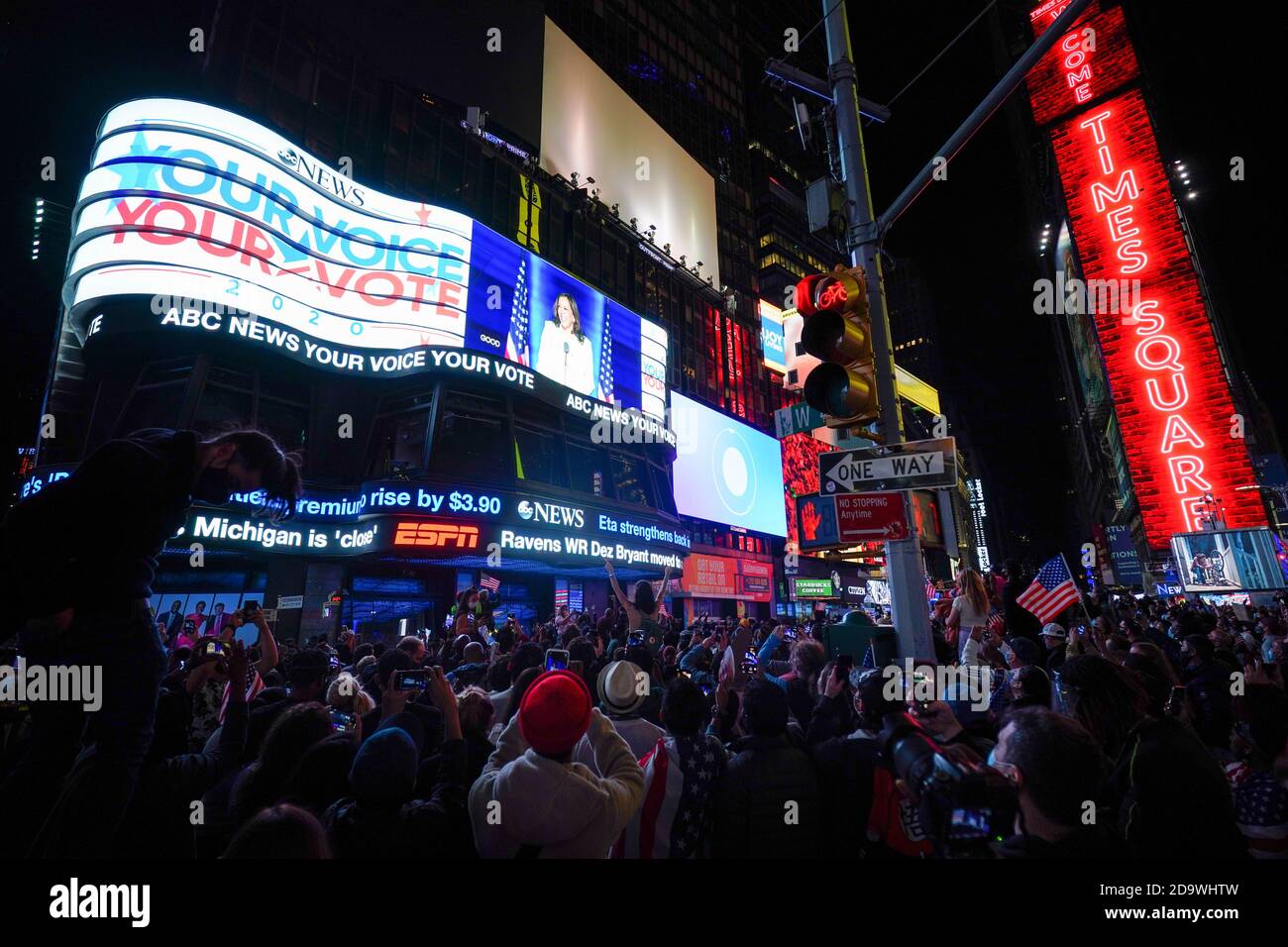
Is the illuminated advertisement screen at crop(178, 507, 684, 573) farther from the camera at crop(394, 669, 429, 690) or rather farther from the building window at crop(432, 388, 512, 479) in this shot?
the camera at crop(394, 669, 429, 690)

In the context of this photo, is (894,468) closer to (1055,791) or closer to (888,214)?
(888,214)

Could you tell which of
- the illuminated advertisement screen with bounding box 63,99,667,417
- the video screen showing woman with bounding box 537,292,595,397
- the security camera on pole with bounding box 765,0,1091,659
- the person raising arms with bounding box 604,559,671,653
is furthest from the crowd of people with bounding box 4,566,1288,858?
the video screen showing woman with bounding box 537,292,595,397

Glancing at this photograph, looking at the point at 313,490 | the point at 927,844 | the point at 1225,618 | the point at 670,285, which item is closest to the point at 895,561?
the point at 927,844

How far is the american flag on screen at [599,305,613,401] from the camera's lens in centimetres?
2642

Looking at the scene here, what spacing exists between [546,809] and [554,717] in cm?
38

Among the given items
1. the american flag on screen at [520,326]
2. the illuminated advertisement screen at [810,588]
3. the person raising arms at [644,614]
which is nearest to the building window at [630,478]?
the american flag on screen at [520,326]

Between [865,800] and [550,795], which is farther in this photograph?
[865,800]

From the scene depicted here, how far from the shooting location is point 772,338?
5194cm

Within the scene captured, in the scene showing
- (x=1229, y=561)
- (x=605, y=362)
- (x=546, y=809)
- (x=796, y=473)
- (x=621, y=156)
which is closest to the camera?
(x=546, y=809)

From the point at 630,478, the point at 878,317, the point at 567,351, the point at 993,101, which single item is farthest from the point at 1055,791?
the point at 630,478

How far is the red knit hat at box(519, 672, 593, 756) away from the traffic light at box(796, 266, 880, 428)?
289 cm

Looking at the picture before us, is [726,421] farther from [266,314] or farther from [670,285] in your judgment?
[266,314]

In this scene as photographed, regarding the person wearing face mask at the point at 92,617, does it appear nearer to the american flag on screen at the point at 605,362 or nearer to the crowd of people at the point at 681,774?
the crowd of people at the point at 681,774
